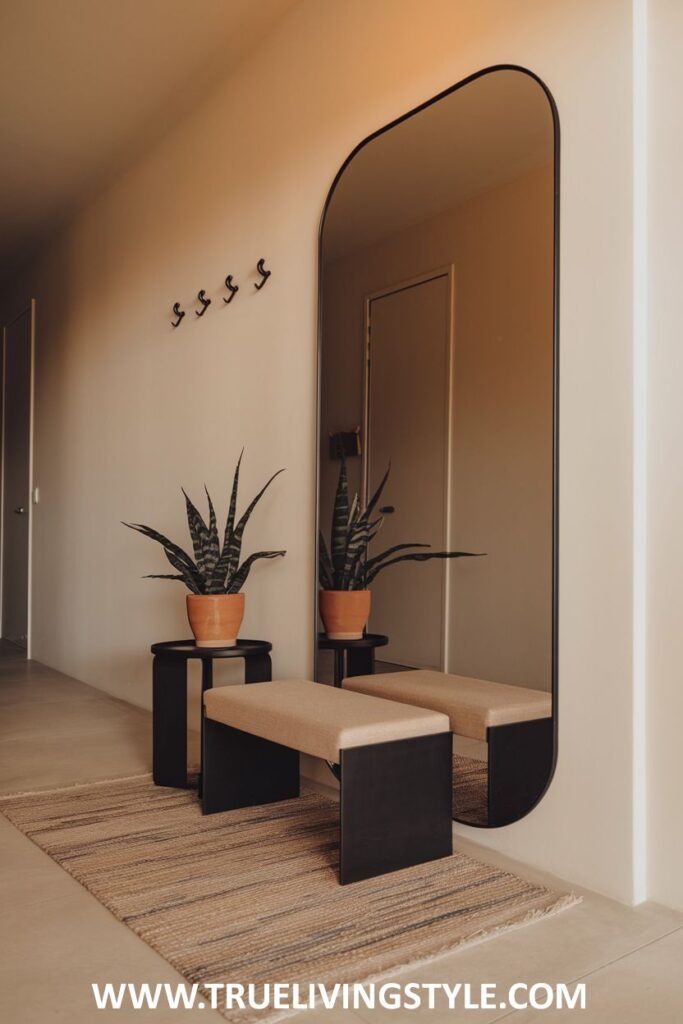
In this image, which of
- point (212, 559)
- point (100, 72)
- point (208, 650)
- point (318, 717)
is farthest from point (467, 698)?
point (100, 72)

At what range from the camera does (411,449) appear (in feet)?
8.07

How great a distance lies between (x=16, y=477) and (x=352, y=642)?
4.38 m

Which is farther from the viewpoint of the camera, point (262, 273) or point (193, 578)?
point (262, 273)

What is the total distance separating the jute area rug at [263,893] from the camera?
160 cm

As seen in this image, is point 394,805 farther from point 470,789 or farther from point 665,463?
point 665,463

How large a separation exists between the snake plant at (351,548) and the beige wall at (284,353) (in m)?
0.17

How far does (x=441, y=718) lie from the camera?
2090 millimetres

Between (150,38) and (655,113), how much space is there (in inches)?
81.4

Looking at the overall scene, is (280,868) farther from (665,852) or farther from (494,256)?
(494,256)

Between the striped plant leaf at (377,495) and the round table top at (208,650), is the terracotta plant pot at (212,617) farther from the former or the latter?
the striped plant leaf at (377,495)

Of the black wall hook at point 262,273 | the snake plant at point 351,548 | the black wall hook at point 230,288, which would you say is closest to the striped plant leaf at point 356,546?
the snake plant at point 351,548

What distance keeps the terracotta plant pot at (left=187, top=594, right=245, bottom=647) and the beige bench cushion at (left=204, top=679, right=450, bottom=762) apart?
308 millimetres

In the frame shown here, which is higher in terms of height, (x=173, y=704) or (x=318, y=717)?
(x=318, y=717)

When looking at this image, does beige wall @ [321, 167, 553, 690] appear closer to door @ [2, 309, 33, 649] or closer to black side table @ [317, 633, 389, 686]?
black side table @ [317, 633, 389, 686]
